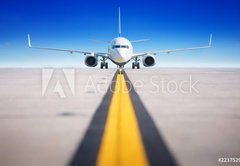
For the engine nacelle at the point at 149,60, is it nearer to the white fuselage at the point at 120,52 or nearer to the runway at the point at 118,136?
the white fuselage at the point at 120,52

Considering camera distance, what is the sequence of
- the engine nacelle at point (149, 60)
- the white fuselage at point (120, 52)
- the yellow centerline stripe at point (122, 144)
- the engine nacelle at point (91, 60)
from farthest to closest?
the engine nacelle at point (91, 60), the engine nacelle at point (149, 60), the white fuselage at point (120, 52), the yellow centerline stripe at point (122, 144)

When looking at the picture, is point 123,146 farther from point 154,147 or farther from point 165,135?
point 165,135

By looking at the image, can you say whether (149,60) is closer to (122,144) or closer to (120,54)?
(120,54)

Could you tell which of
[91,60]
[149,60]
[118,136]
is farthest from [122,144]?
[91,60]

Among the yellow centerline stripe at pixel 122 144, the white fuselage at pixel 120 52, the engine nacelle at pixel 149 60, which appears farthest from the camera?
the engine nacelle at pixel 149 60

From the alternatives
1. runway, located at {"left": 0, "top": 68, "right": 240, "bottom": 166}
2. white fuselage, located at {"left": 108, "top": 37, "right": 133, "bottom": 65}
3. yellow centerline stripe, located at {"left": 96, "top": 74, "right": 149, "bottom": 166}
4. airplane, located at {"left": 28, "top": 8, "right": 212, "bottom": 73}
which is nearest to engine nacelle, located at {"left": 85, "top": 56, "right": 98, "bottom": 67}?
airplane, located at {"left": 28, "top": 8, "right": 212, "bottom": 73}

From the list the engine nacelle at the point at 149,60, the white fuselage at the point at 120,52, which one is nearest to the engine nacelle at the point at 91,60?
the white fuselage at the point at 120,52

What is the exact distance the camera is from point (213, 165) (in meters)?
1.33

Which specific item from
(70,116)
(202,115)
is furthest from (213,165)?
(70,116)

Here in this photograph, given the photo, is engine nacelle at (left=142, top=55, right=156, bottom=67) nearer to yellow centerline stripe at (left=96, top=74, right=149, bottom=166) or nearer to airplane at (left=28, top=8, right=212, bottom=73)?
airplane at (left=28, top=8, right=212, bottom=73)

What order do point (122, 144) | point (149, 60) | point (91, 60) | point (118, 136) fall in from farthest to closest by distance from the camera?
point (91, 60), point (149, 60), point (118, 136), point (122, 144)

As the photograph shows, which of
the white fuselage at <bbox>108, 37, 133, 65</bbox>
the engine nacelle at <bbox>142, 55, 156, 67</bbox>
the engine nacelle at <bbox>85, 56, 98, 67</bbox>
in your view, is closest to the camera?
the white fuselage at <bbox>108, 37, 133, 65</bbox>

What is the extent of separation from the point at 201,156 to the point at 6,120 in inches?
93.2

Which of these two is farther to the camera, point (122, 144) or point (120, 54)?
point (120, 54)
